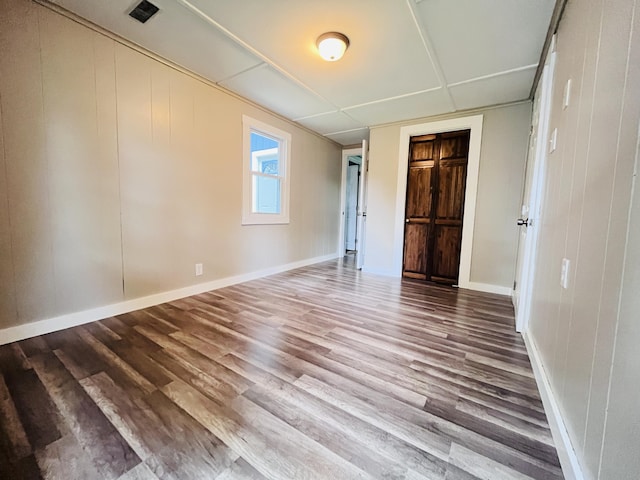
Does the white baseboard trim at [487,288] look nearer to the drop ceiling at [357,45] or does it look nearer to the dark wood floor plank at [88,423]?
the drop ceiling at [357,45]

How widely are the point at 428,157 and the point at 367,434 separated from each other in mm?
3641

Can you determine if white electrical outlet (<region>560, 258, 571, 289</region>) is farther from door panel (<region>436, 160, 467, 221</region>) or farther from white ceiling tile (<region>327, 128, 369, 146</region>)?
white ceiling tile (<region>327, 128, 369, 146</region>)

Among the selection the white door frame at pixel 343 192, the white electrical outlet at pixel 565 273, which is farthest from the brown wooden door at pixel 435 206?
the white electrical outlet at pixel 565 273

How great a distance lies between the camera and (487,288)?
337 centimetres

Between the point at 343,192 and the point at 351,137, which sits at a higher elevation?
the point at 351,137

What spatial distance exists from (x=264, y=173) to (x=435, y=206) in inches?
100

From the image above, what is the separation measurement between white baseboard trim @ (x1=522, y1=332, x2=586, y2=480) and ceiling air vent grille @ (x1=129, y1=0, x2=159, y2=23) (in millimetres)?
3337

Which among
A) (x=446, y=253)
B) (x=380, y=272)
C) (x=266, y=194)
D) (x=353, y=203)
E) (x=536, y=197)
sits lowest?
(x=380, y=272)

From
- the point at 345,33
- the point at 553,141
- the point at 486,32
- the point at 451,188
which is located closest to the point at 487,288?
the point at 451,188

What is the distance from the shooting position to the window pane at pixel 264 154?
3613 mm

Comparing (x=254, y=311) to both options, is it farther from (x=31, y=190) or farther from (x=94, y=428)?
(x=31, y=190)

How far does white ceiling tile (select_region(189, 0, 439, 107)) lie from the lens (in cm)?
180

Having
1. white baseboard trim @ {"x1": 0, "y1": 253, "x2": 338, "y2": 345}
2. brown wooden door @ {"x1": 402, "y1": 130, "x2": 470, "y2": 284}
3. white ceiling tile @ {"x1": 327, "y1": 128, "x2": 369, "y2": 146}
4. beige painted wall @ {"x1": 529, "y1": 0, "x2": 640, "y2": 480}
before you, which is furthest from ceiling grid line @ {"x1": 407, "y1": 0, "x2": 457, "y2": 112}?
white baseboard trim @ {"x1": 0, "y1": 253, "x2": 338, "y2": 345}

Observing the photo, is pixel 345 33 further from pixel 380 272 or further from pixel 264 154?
pixel 380 272
